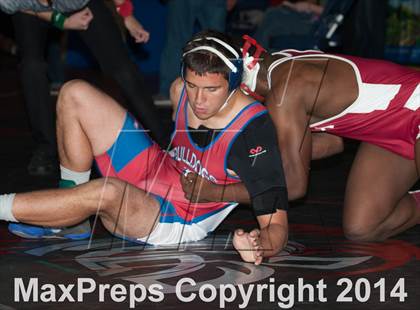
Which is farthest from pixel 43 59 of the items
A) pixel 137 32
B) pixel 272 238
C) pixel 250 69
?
pixel 272 238

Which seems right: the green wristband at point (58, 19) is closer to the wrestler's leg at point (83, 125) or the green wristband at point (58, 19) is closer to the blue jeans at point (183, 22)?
the wrestler's leg at point (83, 125)

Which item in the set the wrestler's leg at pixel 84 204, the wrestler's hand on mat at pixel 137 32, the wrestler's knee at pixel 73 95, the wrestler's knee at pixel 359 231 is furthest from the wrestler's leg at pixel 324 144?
the wrestler's hand on mat at pixel 137 32

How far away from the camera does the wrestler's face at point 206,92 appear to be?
14.2 ft

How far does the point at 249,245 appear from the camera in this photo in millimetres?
4141

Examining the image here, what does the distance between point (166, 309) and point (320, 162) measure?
3.77 meters

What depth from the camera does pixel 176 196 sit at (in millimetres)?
4699

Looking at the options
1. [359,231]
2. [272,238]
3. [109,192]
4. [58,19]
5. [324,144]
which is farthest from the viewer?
[58,19]

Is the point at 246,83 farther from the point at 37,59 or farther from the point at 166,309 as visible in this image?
the point at 37,59

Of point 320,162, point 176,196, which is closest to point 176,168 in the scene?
point 176,196

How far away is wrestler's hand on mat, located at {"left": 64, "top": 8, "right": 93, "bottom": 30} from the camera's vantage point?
6.43 meters

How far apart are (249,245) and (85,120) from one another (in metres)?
1.05

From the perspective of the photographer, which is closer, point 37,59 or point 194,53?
point 194,53

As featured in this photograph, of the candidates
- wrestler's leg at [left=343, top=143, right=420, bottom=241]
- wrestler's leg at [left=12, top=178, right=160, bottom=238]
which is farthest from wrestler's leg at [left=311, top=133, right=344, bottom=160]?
wrestler's leg at [left=12, top=178, right=160, bottom=238]

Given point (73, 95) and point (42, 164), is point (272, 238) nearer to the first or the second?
point (73, 95)
